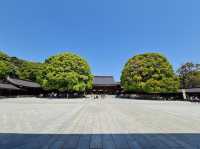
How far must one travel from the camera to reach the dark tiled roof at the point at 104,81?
6122 centimetres

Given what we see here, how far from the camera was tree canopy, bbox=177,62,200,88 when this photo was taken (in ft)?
182

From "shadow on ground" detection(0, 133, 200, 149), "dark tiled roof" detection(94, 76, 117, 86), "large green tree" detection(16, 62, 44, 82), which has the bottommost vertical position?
"shadow on ground" detection(0, 133, 200, 149)

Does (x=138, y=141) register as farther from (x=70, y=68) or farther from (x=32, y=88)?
(x=32, y=88)

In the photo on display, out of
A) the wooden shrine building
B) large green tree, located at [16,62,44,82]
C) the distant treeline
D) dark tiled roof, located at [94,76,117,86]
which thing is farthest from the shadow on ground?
large green tree, located at [16,62,44,82]

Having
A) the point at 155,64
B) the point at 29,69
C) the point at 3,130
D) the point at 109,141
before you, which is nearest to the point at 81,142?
the point at 109,141

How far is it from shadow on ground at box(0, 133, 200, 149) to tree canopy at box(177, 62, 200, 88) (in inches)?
2138

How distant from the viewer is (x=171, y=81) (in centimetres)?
3800

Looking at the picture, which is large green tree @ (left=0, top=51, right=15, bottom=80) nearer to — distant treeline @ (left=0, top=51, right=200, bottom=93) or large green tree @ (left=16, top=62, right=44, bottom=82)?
distant treeline @ (left=0, top=51, right=200, bottom=93)

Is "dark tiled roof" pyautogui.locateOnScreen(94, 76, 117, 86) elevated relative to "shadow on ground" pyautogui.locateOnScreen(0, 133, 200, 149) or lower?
elevated

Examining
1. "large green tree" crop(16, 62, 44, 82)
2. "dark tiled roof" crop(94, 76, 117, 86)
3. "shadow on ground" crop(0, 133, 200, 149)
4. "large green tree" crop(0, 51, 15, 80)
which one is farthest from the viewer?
"dark tiled roof" crop(94, 76, 117, 86)

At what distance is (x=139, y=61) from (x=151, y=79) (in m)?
5.61

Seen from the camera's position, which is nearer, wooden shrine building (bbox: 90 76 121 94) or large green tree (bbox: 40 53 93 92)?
large green tree (bbox: 40 53 93 92)

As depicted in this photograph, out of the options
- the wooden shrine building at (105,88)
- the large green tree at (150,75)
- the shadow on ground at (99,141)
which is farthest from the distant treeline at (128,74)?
the shadow on ground at (99,141)

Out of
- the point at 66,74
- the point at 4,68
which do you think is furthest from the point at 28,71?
the point at 66,74
